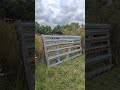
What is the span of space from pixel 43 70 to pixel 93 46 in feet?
1.70

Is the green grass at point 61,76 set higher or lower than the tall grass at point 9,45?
lower

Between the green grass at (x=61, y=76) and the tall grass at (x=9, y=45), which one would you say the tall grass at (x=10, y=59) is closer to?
the tall grass at (x=9, y=45)

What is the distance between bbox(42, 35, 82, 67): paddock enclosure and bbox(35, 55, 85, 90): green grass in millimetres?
44

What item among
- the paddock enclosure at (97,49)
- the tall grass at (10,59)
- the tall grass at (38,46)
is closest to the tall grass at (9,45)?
the tall grass at (10,59)

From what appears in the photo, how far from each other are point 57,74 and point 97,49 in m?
0.49

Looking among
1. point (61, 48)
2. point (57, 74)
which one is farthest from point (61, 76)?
point (61, 48)

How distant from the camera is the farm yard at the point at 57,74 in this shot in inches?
84.7

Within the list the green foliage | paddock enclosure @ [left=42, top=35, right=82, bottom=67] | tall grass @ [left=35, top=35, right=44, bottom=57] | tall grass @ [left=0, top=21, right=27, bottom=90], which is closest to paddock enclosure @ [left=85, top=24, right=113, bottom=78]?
the green foliage

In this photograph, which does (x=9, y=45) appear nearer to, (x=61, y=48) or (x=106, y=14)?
(x=61, y=48)

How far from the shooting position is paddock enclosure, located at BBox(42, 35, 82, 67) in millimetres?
2168

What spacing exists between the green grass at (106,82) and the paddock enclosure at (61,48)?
0.99 ft

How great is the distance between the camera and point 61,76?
2180 mm

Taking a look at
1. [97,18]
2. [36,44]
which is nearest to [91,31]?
[97,18]

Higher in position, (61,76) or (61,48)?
(61,48)
